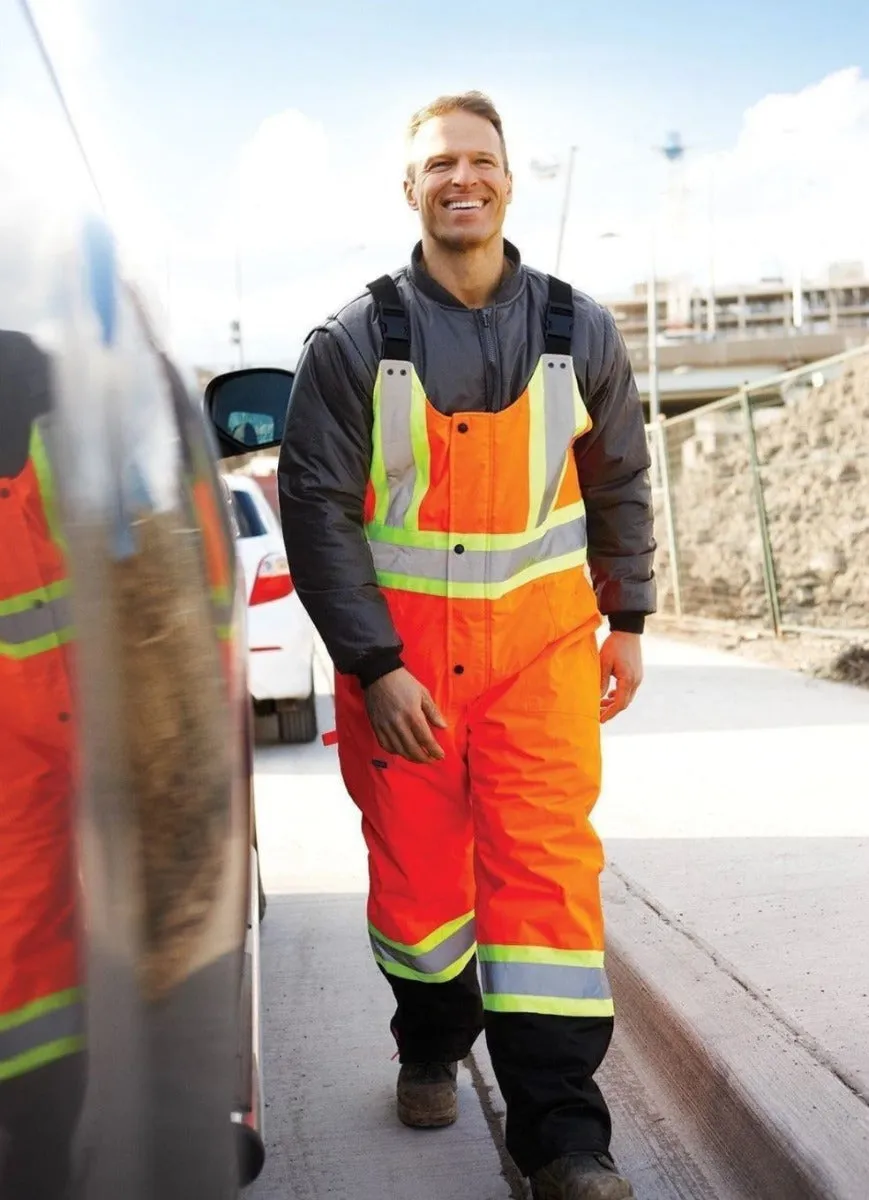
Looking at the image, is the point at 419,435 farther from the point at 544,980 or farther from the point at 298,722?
the point at 298,722

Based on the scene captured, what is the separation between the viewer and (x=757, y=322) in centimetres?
15850

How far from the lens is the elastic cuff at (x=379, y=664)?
2.82 meters

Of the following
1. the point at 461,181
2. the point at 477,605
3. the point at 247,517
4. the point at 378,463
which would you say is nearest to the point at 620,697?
the point at 477,605

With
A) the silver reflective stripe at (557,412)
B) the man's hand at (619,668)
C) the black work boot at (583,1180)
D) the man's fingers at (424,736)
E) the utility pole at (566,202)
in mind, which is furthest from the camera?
the utility pole at (566,202)

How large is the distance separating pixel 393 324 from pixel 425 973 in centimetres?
124

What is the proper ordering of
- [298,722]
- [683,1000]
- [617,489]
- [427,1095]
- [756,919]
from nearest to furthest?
[617,489], [427,1095], [683,1000], [756,919], [298,722]

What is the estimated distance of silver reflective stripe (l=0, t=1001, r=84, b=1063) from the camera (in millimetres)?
1258

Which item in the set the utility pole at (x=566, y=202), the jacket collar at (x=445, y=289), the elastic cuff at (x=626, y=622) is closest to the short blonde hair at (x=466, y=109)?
the jacket collar at (x=445, y=289)

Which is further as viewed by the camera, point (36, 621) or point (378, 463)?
point (378, 463)

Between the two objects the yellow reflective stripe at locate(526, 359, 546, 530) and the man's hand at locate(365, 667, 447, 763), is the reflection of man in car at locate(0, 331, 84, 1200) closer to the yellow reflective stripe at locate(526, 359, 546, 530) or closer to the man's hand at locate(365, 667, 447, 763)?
the man's hand at locate(365, 667, 447, 763)

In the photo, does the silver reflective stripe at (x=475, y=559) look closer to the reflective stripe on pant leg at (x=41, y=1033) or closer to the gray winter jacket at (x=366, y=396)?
the gray winter jacket at (x=366, y=396)

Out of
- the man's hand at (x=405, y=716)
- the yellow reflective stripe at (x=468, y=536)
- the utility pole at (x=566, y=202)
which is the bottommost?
the man's hand at (x=405, y=716)

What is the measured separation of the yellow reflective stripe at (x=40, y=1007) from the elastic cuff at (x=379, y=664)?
154cm

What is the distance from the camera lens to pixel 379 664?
2820 millimetres
